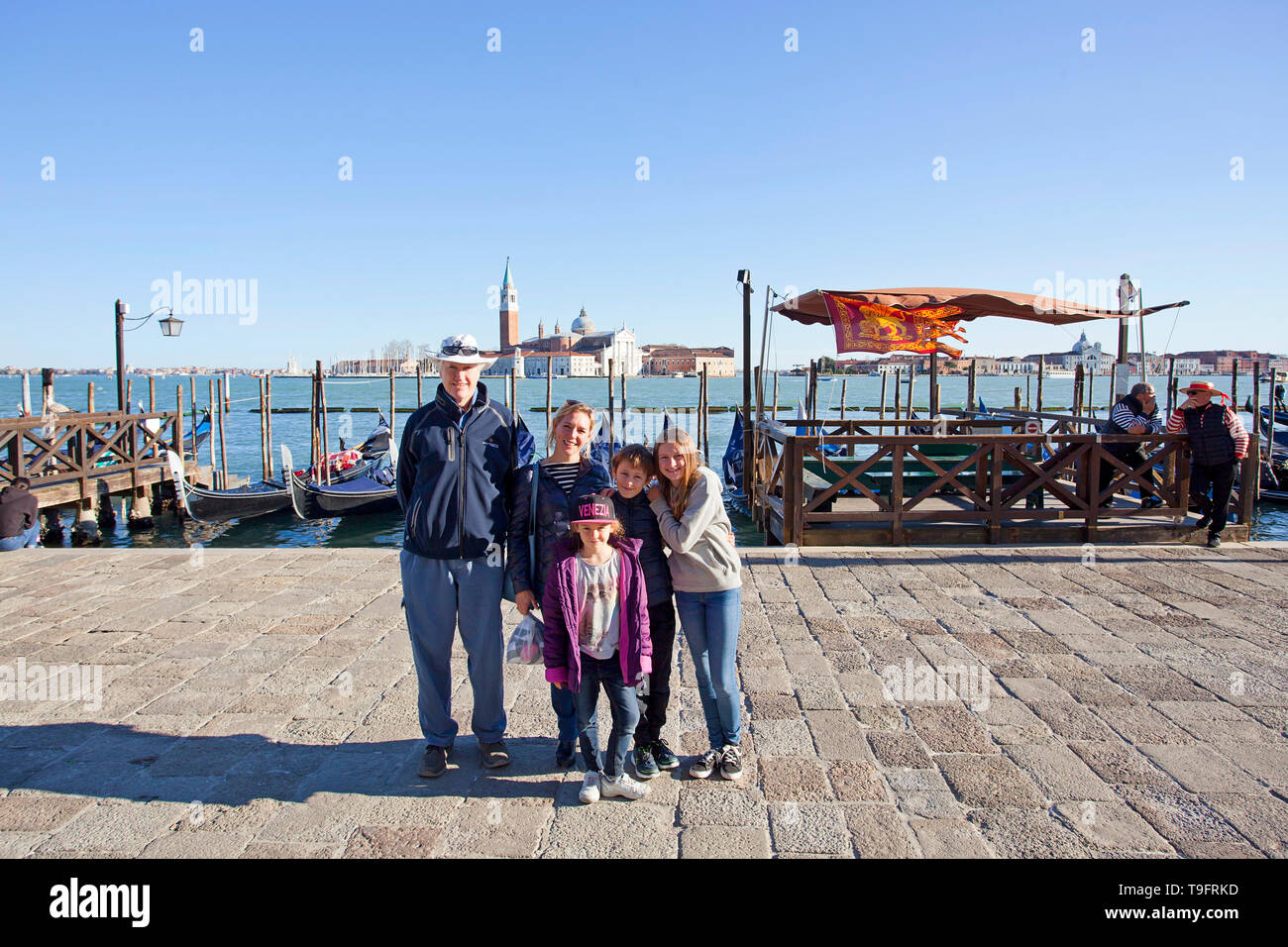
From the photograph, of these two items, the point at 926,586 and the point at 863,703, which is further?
the point at 926,586

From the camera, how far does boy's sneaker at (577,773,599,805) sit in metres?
2.69

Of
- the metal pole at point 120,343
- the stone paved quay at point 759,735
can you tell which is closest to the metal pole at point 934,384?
the stone paved quay at point 759,735

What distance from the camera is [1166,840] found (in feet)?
8.03

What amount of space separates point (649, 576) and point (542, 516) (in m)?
0.42

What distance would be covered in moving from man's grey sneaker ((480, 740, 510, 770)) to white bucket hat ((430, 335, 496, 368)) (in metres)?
1.33

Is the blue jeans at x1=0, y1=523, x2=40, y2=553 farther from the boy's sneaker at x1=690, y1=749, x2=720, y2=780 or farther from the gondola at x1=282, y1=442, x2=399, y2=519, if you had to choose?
the boy's sneaker at x1=690, y1=749, x2=720, y2=780

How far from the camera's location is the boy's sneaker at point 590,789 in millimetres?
2686

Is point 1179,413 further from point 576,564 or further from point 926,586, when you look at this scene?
point 576,564

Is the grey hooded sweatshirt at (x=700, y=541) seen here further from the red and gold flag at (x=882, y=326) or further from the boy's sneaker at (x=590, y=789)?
the red and gold flag at (x=882, y=326)

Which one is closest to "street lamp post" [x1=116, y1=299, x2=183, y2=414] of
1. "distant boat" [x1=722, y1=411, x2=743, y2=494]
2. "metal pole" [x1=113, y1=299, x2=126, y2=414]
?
"metal pole" [x1=113, y1=299, x2=126, y2=414]

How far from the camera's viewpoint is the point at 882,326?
307 inches
